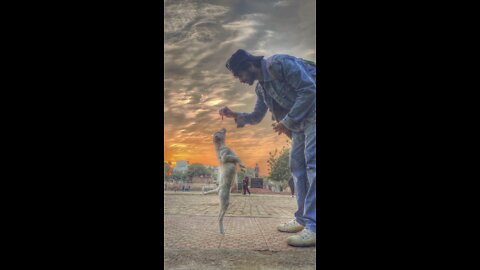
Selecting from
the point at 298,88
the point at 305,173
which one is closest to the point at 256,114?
the point at 298,88

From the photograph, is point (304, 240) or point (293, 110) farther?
point (293, 110)

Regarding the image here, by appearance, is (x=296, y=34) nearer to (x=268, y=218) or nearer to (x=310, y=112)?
(x=310, y=112)

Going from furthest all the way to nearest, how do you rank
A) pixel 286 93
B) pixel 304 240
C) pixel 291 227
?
pixel 286 93, pixel 291 227, pixel 304 240

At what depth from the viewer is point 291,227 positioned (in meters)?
6.04

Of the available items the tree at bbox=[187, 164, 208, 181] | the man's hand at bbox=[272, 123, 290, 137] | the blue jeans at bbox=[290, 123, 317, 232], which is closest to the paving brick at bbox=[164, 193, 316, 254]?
the blue jeans at bbox=[290, 123, 317, 232]

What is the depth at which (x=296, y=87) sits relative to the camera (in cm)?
609

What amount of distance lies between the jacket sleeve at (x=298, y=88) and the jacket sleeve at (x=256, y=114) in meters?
0.29

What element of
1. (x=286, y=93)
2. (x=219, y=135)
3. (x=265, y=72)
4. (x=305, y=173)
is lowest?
(x=305, y=173)

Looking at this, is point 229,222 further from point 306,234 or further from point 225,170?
point 306,234

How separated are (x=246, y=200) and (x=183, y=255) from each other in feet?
3.34

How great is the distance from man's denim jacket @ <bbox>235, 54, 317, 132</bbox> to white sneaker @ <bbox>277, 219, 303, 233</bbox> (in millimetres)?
1144

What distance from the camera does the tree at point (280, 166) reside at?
6.12 metres

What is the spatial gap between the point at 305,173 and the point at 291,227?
684mm

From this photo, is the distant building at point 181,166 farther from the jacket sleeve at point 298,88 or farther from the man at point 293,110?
the jacket sleeve at point 298,88
